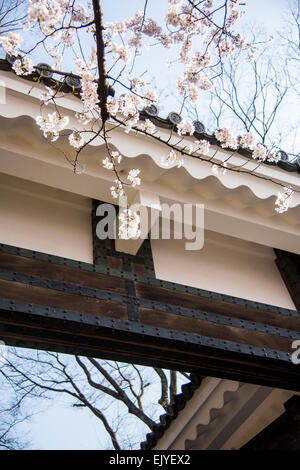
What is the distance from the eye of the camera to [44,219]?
3.38 metres

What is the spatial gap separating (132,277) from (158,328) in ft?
1.54

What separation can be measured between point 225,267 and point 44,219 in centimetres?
169

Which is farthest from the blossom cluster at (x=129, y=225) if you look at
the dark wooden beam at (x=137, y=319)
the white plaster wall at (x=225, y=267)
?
the white plaster wall at (x=225, y=267)

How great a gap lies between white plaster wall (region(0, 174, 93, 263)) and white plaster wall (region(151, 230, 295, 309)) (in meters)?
0.67

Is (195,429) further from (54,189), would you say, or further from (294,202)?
(54,189)

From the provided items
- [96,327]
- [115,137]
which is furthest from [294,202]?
[96,327]

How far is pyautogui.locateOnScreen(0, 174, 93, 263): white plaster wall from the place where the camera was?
3.19 m

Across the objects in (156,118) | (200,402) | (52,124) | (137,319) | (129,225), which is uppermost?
(156,118)

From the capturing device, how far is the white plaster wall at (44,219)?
10.5ft

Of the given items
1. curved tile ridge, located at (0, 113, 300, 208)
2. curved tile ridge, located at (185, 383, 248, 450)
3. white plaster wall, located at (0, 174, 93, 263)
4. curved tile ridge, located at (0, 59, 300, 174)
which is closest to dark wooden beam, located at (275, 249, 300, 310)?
curved tile ridge, located at (0, 113, 300, 208)

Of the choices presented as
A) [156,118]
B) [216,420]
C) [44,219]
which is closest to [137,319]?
[44,219]

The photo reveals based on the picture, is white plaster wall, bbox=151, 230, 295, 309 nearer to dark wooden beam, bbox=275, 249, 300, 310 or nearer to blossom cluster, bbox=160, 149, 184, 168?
dark wooden beam, bbox=275, 249, 300, 310

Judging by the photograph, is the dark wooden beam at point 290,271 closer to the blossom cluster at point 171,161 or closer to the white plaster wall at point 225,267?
the white plaster wall at point 225,267

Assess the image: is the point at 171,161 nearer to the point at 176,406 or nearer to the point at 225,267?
the point at 225,267
